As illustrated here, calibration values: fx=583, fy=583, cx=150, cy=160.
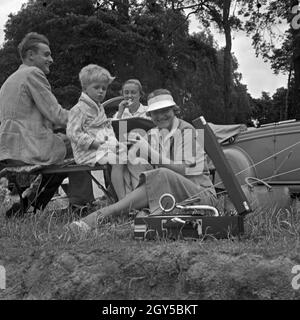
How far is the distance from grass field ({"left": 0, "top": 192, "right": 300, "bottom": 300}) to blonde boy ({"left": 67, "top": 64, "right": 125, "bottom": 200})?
688 millimetres

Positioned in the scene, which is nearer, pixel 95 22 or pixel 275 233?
pixel 275 233

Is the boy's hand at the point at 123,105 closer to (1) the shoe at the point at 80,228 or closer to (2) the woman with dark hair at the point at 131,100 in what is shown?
(2) the woman with dark hair at the point at 131,100

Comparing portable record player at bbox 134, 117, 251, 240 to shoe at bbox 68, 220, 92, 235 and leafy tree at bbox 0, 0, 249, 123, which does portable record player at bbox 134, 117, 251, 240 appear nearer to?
shoe at bbox 68, 220, 92, 235

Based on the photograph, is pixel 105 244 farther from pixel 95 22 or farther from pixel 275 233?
pixel 95 22

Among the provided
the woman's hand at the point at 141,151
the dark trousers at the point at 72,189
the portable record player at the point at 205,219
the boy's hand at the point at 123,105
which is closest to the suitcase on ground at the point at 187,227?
the portable record player at the point at 205,219

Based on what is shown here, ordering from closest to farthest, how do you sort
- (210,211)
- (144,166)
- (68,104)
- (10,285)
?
1. (10,285)
2. (210,211)
3. (144,166)
4. (68,104)

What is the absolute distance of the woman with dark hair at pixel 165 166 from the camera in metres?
3.24

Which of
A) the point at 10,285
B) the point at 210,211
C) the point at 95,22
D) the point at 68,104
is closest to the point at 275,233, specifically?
the point at 210,211

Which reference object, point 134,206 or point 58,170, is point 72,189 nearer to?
point 58,170

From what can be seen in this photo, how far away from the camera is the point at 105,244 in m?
2.83

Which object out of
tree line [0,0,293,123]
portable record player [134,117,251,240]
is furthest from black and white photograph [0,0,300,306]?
tree line [0,0,293,123]

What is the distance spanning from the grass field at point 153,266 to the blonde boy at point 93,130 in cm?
69

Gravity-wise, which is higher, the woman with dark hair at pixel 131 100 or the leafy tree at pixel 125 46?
the leafy tree at pixel 125 46
